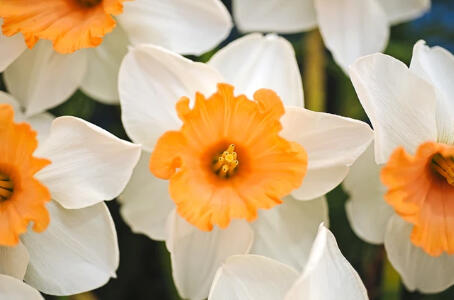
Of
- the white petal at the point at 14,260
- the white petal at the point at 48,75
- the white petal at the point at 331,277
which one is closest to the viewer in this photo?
the white petal at the point at 331,277

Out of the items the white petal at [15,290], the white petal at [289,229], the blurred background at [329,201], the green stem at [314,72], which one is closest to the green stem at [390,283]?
the blurred background at [329,201]

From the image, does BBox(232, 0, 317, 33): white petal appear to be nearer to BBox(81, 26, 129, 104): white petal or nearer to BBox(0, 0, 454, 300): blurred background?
BBox(0, 0, 454, 300): blurred background

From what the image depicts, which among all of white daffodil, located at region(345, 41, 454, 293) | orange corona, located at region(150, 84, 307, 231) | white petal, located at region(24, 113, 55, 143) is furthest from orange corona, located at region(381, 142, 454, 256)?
white petal, located at region(24, 113, 55, 143)

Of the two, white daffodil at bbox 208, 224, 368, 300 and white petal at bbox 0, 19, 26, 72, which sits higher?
white petal at bbox 0, 19, 26, 72

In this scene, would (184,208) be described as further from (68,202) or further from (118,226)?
(118,226)

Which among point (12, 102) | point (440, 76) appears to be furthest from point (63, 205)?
point (440, 76)

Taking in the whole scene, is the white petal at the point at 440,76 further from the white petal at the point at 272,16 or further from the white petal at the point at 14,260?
the white petal at the point at 14,260
